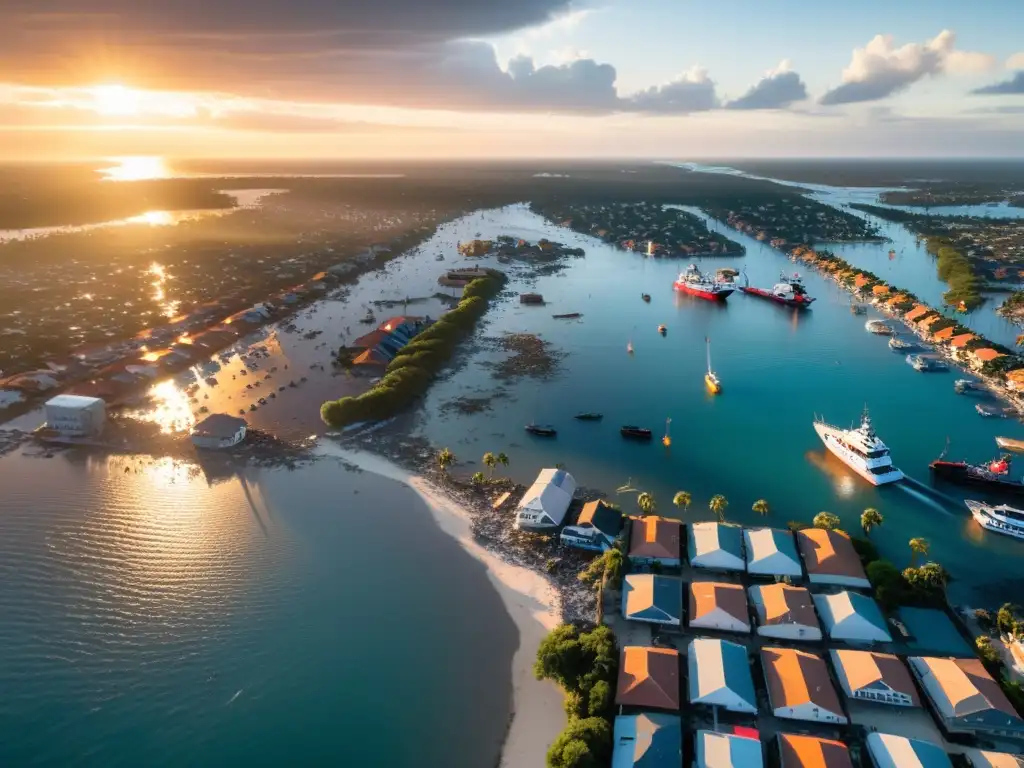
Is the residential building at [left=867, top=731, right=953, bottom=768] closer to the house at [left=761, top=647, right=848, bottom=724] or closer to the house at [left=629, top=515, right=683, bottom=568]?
the house at [left=761, top=647, right=848, bottom=724]

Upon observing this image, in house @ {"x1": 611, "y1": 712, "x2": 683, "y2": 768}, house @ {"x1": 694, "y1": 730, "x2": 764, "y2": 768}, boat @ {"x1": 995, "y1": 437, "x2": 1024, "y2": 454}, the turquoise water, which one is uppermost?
house @ {"x1": 694, "y1": 730, "x2": 764, "y2": 768}

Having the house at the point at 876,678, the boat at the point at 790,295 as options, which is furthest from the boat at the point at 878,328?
the house at the point at 876,678

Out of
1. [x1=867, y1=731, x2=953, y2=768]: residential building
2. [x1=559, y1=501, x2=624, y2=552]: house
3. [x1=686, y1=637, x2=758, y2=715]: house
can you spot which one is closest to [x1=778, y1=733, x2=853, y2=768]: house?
[x1=867, y1=731, x2=953, y2=768]: residential building

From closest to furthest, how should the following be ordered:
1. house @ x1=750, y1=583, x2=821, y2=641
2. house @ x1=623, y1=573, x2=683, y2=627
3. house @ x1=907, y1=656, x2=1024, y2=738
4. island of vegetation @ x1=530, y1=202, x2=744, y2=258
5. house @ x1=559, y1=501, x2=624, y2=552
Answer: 1. house @ x1=907, y1=656, x2=1024, y2=738
2. house @ x1=750, y1=583, x2=821, y2=641
3. house @ x1=623, y1=573, x2=683, y2=627
4. house @ x1=559, y1=501, x2=624, y2=552
5. island of vegetation @ x1=530, y1=202, x2=744, y2=258

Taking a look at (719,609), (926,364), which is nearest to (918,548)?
(719,609)

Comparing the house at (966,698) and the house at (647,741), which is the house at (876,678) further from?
the house at (647,741)

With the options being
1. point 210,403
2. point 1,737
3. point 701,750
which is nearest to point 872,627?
point 701,750
